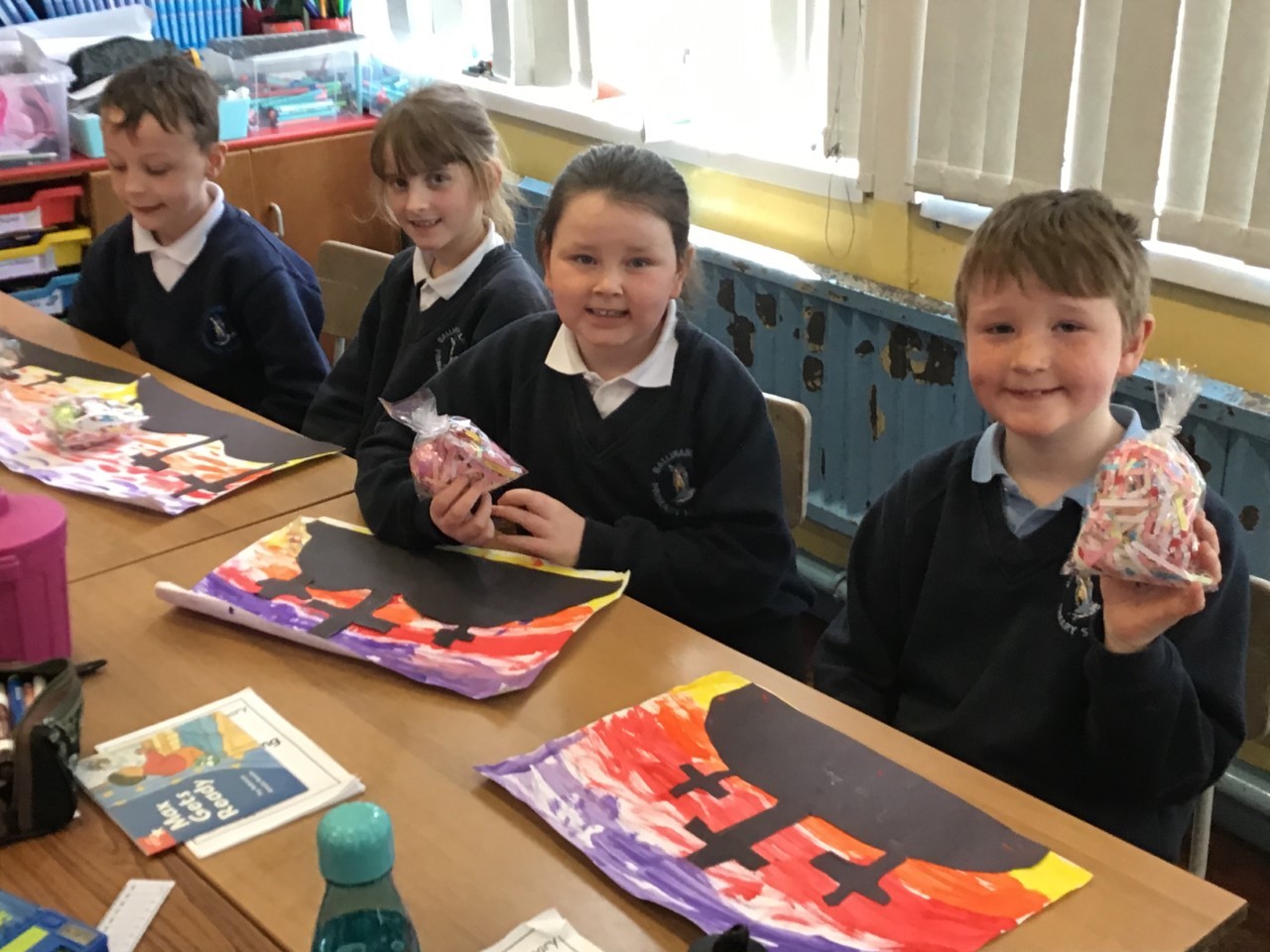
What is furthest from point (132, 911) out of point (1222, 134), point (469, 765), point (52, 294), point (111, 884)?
point (52, 294)

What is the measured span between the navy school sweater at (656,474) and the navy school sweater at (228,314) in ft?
2.17

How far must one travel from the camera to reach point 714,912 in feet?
3.07

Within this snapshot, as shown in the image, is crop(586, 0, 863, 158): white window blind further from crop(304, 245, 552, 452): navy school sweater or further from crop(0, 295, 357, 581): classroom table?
crop(0, 295, 357, 581): classroom table

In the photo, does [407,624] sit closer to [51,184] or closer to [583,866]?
→ [583,866]

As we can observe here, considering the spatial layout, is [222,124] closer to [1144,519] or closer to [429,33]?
[429,33]

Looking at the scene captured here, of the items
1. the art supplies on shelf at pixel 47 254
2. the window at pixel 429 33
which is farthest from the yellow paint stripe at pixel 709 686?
the window at pixel 429 33

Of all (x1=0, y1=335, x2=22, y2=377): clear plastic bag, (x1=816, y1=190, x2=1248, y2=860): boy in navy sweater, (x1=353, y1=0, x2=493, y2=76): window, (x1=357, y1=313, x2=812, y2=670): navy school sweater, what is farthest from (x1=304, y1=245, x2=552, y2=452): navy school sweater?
(x1=353, y1=0, x2=493, y2=76): window

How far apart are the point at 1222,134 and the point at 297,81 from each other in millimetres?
2561

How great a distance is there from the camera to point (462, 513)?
146 centimetres

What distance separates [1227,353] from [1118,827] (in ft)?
3.46

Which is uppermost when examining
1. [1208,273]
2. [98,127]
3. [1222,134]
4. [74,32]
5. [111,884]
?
[74,32]

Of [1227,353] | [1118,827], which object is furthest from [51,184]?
[1118,827]

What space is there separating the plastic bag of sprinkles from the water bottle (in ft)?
1.96

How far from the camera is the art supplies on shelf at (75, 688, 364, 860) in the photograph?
41.4 inches
